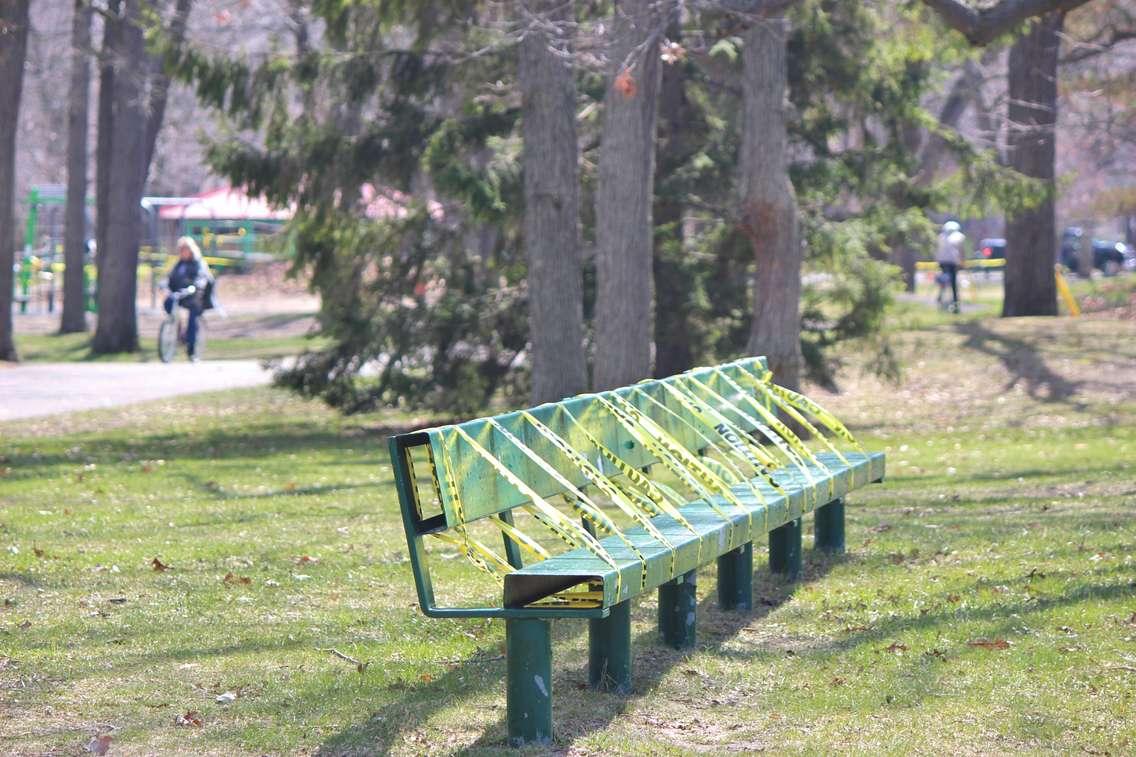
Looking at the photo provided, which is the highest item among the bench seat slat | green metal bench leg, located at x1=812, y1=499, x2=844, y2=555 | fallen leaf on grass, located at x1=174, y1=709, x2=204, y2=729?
the bench seat slat

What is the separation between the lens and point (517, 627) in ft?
16.4

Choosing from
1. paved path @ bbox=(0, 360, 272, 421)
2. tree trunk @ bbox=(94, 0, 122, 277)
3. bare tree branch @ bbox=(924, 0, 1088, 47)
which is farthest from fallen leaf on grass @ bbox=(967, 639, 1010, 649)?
tree trunk @ bbox=(94, 0, 122, 277)

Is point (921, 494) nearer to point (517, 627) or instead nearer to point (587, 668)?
point (587, 668)

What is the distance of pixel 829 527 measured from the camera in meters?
8.52

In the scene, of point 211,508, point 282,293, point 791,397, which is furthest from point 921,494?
point 282,293

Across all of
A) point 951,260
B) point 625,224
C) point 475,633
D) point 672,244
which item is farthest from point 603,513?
point 951,260

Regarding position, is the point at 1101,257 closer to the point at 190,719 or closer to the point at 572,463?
the point at 572,463

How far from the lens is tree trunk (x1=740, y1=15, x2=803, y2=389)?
14.9 meters

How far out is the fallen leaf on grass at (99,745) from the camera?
491 centimetres

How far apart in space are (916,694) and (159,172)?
52.3 meters

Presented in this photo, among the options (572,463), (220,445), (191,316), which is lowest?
(220,445)

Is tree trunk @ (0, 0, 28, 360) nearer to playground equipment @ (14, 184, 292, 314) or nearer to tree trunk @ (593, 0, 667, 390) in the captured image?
playground equipment @ (14, 184, 292, 314)

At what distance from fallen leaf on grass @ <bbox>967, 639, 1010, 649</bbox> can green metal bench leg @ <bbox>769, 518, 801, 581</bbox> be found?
5.13ft

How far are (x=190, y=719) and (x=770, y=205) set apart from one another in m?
10.7
